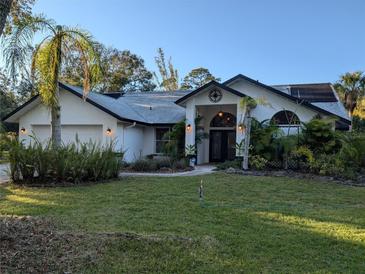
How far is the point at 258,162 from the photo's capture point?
17.0 m

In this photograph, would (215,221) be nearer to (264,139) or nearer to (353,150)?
(353,150)

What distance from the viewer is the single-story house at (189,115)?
1995 centimetres

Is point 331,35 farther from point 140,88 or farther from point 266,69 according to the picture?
point 140,88

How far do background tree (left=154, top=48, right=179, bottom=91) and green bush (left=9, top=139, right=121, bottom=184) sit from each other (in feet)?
95.5

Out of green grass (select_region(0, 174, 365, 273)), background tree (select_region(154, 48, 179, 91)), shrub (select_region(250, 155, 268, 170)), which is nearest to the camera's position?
green grass (select_region(0, 174, 365, 273))

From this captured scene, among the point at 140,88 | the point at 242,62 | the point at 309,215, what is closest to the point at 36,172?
the point at 309,215

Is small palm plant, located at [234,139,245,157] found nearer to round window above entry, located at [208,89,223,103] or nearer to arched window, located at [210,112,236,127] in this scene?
→ round window above entry, located at [208,89,223,103]

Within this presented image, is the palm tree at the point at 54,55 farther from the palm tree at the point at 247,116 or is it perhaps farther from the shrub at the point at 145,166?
the palm tree at the point at 247,116

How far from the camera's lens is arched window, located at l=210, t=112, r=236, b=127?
22.8 meters

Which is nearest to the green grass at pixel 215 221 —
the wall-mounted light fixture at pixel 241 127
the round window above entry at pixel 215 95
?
the wall-mounted light fixture at pixel 241 127

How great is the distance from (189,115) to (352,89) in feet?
82.9

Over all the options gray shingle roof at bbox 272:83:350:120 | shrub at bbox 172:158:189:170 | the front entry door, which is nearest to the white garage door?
shrub at bbox 172:158:189:170

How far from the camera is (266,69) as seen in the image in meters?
32.6

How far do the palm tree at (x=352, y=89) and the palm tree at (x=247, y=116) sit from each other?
2229cm
